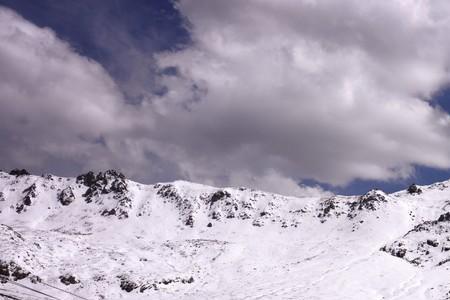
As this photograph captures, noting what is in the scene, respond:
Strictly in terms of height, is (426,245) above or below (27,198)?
below

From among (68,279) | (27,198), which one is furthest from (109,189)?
(68,279)

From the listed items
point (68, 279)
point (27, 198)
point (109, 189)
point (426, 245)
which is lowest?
point (68, 279)

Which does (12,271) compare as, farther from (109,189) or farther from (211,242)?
(109,189)

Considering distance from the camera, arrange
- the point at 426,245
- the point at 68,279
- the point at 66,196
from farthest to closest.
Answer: the point at 66,196 → the point at 426,245 → the point at 68,279

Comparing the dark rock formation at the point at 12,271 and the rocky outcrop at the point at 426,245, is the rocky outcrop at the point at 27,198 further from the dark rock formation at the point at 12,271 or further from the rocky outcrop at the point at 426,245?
the rocky outcrop at the point at 426,245

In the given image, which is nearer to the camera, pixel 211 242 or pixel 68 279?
pixel 68 279

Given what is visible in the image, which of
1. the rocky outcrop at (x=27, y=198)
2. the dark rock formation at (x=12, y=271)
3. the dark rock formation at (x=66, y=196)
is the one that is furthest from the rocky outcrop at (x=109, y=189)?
the dark rock formation at (x=12, y=271)

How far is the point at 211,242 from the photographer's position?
7900 cm

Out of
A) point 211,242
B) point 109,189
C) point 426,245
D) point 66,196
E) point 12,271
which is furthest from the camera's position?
point 109,189

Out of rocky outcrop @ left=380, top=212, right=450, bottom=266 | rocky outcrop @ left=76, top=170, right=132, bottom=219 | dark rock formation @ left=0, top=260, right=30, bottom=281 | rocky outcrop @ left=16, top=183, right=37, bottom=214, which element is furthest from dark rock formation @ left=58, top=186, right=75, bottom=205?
rocky outcrop @ left=380, top=212, right=450, bottom=266

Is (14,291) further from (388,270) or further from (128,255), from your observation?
(388,270)

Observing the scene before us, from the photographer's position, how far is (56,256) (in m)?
55.6

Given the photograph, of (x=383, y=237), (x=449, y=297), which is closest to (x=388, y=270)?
(x=449, y=297)

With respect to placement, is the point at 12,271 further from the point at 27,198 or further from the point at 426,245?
the point at 27,198
